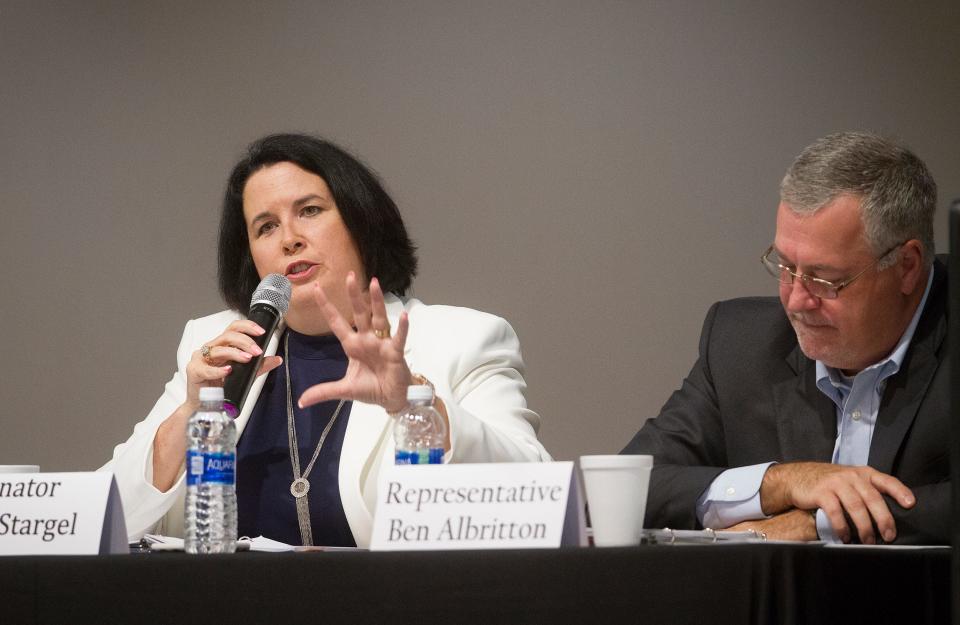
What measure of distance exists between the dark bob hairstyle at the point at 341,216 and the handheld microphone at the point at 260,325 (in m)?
0.39

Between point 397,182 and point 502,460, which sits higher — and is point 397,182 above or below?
above

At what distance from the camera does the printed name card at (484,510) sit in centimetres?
124

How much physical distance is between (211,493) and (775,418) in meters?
1.15

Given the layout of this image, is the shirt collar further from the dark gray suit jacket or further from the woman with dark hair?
the woman with dark hair

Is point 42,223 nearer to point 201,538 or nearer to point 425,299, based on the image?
point 425,299

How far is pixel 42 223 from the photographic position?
11.7 feet

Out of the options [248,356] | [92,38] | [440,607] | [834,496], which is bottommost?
[834,496]

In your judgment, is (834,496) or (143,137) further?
(143,137)

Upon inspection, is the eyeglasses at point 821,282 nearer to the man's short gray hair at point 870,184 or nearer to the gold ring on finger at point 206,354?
the man's short gray hair at point 870,184

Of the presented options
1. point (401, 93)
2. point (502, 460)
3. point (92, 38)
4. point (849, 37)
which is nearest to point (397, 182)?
point (401, 93)

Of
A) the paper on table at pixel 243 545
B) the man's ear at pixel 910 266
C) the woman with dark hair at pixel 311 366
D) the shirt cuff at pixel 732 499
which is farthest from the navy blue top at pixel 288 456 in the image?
the man's ear at pixel 910 266

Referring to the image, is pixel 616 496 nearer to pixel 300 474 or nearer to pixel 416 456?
pixel 416 456

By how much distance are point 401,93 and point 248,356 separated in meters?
1.90

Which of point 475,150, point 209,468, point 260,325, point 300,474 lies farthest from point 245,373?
point 475,150
